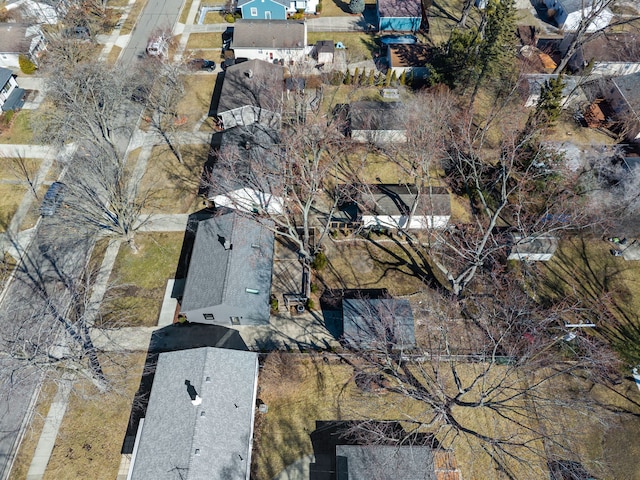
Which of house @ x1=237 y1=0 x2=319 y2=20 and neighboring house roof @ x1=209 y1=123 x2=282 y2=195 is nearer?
neighboring house roof @ x1=209 y1=123 x2=282 y2=195

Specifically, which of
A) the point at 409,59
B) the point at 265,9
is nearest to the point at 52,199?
the point at 265,9

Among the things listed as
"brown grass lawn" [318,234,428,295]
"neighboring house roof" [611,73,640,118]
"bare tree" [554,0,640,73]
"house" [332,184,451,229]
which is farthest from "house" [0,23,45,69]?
"neighboring house roof" [611,73,640,118]

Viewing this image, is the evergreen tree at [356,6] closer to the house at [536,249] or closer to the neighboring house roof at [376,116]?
the neighboring house roof at [376,116]

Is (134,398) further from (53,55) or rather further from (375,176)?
(53,55)

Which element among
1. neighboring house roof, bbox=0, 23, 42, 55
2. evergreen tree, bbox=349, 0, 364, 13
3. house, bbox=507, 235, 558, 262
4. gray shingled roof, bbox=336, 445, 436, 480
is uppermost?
evergreen tree, bbox=349, 0, 364, 13

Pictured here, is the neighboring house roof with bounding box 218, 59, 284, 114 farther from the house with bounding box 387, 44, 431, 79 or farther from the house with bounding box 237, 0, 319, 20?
the house with bounding box 387, 44, 431, 79
